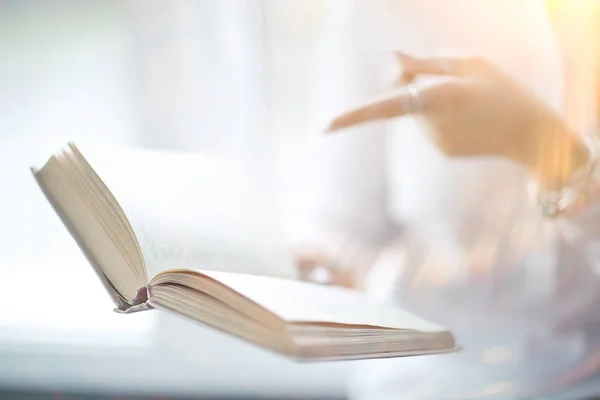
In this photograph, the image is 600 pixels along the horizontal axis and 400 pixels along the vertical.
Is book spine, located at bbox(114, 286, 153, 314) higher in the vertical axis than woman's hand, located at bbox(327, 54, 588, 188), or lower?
lower

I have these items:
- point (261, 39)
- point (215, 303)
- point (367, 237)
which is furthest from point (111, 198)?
point (261, 39)

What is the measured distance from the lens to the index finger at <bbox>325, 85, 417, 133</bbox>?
47 cm

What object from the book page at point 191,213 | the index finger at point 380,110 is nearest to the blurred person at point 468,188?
the index finger at point 380,110

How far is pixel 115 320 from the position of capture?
0.88 meters

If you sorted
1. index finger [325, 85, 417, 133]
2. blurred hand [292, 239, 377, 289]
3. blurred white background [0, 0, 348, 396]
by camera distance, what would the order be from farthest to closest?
1. blurred white background [0, 0, 348, 396]
2. blurred hand [292, 239, 377, 289]
3. index finger [325, 85, 417, 133]

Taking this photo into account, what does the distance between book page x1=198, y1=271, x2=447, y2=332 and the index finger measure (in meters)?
0.13

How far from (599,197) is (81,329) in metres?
0.66

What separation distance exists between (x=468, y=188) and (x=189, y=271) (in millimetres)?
461

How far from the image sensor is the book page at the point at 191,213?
35 cm

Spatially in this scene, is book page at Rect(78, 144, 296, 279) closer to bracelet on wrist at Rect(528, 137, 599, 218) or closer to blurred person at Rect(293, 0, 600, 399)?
blurred person at Rect(293, 0, 600, 399)

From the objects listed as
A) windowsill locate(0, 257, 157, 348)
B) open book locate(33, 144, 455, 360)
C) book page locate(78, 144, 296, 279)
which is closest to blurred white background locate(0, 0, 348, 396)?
windowsill locate(0, 257, 157, 348)

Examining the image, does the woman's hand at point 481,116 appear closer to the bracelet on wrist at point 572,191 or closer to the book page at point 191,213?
the bracelet on wrist at point 572,191

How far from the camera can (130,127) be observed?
849 mm

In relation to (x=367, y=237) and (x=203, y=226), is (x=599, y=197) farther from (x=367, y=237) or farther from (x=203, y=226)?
(x=203, y=226)
